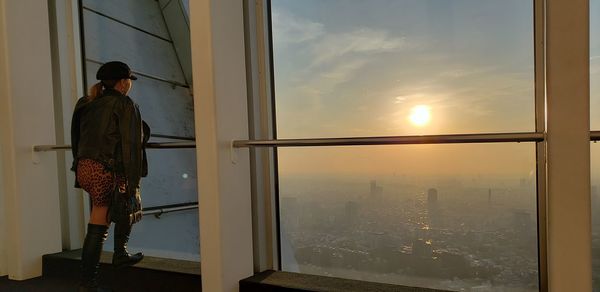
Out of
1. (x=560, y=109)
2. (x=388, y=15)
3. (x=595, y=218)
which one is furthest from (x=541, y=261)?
(x=388, y=15)

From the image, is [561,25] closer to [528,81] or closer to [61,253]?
[528,81]

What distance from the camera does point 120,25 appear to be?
3221 millimetres

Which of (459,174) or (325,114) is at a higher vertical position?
(325,114)

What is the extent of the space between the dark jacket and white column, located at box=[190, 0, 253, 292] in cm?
29

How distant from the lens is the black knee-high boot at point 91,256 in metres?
2.11

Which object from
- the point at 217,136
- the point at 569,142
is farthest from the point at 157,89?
the point at 569,142

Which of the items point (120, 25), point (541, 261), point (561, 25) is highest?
point (120, 25)

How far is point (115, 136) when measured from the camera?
6.49 ft

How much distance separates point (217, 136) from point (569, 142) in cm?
138

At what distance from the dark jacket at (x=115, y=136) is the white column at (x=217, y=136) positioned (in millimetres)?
289

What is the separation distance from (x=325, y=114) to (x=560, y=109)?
3.50 ft

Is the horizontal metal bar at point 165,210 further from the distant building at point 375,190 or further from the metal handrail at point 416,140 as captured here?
the distant building at point 375,190

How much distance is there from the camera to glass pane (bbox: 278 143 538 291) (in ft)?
5.84

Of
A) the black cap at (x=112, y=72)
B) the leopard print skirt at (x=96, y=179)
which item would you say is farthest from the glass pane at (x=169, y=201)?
the black cap at (x=112, y=72)
